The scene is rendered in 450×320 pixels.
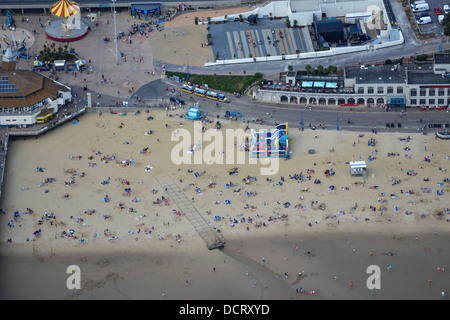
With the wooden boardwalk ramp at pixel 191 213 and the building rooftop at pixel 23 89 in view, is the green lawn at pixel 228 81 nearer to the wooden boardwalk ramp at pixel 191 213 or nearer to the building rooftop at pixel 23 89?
the building rooftop at pixel 23 89

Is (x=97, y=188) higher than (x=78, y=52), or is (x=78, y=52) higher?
(x=78, y=52)

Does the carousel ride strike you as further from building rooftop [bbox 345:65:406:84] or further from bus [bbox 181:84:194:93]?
building rooftop [bbox 345:65:406:84]

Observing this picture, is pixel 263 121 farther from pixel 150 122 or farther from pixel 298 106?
pixel 150 122

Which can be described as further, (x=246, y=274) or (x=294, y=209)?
(x=294, y=209)

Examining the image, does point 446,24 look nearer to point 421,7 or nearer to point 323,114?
point 421,7

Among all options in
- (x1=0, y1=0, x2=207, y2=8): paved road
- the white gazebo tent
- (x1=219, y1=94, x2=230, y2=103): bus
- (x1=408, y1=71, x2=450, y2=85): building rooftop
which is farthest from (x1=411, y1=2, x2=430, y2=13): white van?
(x1=0, y1=0, x2=207, y2=8): paved road

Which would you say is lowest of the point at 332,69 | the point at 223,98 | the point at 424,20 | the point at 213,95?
the point at 223,98

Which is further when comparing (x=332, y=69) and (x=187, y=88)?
(x=187, y=88)

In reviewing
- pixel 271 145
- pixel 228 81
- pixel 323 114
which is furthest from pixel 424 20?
pixel 271 145

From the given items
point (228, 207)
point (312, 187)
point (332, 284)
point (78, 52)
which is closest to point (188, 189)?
point (228, 207)
